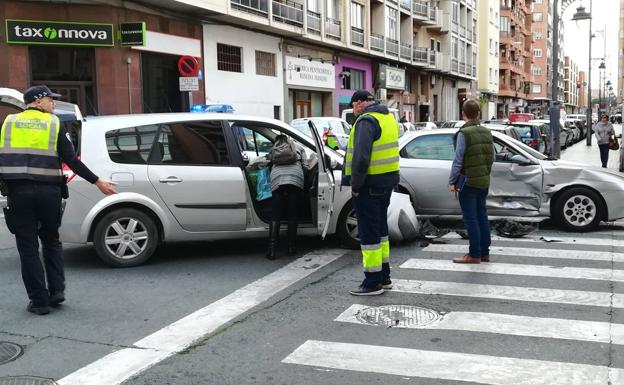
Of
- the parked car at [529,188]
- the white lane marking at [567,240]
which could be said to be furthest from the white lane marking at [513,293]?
the parked car at [529,188]

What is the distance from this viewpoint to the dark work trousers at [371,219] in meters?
5.82

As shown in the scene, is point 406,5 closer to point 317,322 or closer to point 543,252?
point 543,252

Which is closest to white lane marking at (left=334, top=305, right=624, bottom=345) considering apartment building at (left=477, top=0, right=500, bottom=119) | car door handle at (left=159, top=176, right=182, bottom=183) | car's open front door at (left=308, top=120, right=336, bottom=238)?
car's open front door at (left=308, top=120, right=336, bottom=238)

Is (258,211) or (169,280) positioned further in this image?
(258,211)

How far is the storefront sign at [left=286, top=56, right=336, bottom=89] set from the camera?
28.7 metres

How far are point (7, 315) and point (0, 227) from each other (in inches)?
206

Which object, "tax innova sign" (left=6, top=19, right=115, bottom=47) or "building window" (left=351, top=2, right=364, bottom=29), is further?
"building window" (left=351, top=2, right=364, bottom=29)

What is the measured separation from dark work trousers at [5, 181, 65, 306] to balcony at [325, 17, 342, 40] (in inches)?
1055

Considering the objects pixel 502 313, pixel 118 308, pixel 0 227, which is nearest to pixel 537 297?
pixel 502 313

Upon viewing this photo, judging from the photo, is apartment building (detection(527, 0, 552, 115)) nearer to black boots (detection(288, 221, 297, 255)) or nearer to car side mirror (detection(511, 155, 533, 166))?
car side mirror (detection(511, 155, 533, 166))

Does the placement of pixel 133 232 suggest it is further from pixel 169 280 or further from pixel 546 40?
pixel 546 40

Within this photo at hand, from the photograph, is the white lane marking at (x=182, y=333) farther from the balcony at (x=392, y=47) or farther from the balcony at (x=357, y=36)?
the balcony at (x=392, y=47)

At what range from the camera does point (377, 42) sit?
3697 centimetres

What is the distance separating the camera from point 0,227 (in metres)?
10.1
